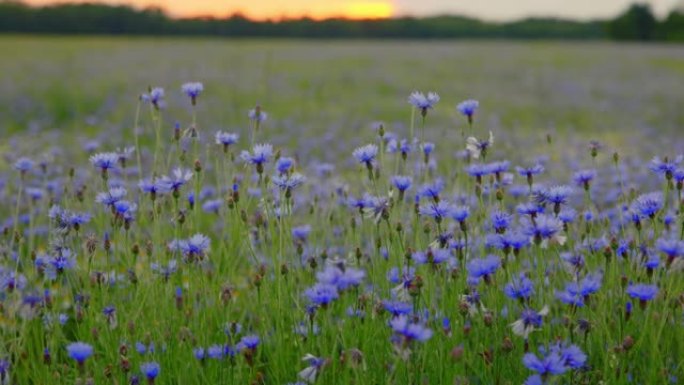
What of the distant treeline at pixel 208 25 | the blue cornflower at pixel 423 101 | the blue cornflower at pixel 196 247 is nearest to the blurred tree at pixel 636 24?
the distant treeline at pixel 208 25

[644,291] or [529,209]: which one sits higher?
[529,209]

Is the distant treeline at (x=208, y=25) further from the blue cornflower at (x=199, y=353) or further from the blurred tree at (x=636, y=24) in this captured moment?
the blue cornflower at (x=199, y=353)

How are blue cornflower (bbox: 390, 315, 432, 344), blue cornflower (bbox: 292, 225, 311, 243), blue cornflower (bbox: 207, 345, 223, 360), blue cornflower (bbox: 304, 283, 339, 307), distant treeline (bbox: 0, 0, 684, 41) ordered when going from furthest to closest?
1. distant treeline (bbox: 0, 0, 684, 41)
2. blue cornflower (bbox: 292, 225, 311, 243)
3. blue cornflower (bbox: 207, 345, 223, 360)
4. blue cornflower (bbox: 304, 283, 339, 307)
5. blue cornflower (bbox: 390, 315, 432, 344)

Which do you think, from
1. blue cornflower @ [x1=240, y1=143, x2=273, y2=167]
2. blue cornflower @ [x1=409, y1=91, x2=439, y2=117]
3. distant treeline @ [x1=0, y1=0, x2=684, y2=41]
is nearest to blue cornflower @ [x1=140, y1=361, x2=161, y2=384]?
blue cornflower @ [x1=240, y1=143, x2=273, y2=167]

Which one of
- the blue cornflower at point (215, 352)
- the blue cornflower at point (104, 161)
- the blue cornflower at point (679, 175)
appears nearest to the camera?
the blue cornflower at point (215, 352)

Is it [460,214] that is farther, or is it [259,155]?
[259,155]

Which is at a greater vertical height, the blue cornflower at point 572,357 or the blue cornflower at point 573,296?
the blue cornflower at point 573,296

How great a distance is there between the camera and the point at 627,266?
2402 mm

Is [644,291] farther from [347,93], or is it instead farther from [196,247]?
[347,93]

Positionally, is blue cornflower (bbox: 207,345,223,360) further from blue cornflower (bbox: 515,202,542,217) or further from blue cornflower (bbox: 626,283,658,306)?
Result: blue cornflower (bbox: 626,283,658,306)

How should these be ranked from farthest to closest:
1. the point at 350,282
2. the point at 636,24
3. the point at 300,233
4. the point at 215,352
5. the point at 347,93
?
the point at 636,24, the point at 347,93, the point at 300,233, the point at 215,352, the point at 350,282

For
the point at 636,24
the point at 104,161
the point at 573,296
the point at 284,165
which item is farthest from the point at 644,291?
the point at 636,24

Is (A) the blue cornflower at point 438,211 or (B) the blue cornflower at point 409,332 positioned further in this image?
(A) the blue cornflower at point 438,211

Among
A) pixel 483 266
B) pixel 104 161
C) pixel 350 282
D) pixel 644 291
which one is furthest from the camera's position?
pixel 104 161
